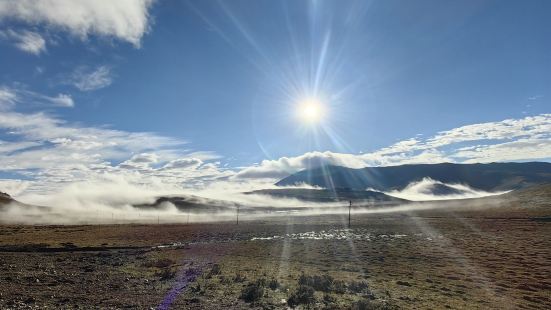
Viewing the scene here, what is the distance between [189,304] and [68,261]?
1005 inches

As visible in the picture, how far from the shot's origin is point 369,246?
6212 cm

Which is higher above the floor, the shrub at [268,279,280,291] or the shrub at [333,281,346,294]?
the shrub at [268,279,280,291]

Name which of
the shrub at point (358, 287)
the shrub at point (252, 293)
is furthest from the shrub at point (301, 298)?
the shrub at point (358, 287)

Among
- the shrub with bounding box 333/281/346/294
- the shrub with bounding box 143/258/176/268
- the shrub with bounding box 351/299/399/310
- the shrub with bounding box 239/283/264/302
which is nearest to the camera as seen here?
the shrub with bounding box 351/299/399/310

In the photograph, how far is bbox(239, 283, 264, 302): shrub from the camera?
80.6ft

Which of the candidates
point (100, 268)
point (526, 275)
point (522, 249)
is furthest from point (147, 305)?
point (522, 249)

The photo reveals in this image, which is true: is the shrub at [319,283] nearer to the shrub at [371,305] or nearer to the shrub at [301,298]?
the shrub at [301,298]

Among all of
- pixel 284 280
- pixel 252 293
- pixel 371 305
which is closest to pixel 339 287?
pixel 284 280

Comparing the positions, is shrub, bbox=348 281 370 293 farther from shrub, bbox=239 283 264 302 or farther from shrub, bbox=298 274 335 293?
shrub, bbox=239 283 264 302

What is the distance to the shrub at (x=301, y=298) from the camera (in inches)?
936

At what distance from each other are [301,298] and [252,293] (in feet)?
10.4

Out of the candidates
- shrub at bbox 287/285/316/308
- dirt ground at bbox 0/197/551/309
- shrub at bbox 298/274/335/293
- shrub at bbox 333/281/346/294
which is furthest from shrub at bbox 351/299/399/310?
shrub at bbox 298/274/335/293

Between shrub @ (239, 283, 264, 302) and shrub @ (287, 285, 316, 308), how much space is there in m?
2.00

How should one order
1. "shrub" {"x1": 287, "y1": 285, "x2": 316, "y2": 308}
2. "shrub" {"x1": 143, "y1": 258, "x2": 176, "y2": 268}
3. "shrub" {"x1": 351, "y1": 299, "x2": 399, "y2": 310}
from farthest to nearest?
"shrub" {"x1": 143, "y1": 258, "x2": 176, "y2": 268}, "shrub" {"x1": 287, "y1": 285, "x2": 316, "y2": 308}, "shrub" {"x1": 351, "y1": 299, "x2": 399, "y2": 310}
